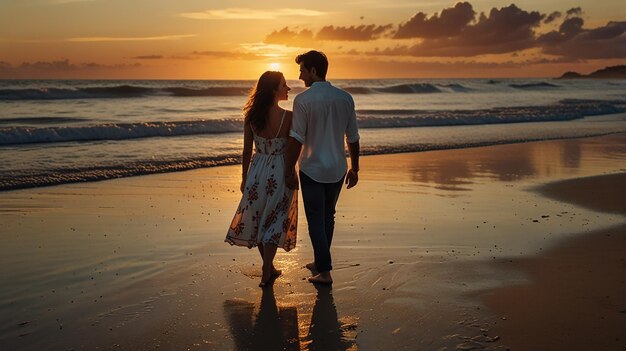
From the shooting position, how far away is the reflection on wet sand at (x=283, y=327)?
431cm

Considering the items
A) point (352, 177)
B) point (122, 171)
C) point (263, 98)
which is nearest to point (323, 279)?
point (352, 177)

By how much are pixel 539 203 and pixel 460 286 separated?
13.2 ft

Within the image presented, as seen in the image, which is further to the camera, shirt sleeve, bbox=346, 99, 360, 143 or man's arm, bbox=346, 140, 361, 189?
man's arm, bbox=346, 140, 361, 189

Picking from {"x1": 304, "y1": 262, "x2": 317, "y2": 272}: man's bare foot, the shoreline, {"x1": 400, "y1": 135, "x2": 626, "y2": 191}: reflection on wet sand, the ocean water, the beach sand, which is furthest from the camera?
the ocean water

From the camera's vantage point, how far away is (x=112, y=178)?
1122cm

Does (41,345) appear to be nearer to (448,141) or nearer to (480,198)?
(480,198)

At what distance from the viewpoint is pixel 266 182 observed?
18.4 ft

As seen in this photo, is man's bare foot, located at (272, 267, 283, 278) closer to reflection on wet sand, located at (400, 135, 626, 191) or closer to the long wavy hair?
the long wavy hair

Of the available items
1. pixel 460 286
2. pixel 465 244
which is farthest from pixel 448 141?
pixel 460 286

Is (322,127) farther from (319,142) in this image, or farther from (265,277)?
(265,277)

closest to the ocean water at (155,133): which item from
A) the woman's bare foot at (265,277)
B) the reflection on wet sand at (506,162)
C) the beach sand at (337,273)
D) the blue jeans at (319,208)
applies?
the reflection on wet sand at (506,162)

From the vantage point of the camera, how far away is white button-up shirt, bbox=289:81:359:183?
17.3 ft

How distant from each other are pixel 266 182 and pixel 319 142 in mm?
573

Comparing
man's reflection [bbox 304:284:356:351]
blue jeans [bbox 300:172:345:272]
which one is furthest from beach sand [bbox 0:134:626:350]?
blue jeans [bbox 300:172:345:272]
